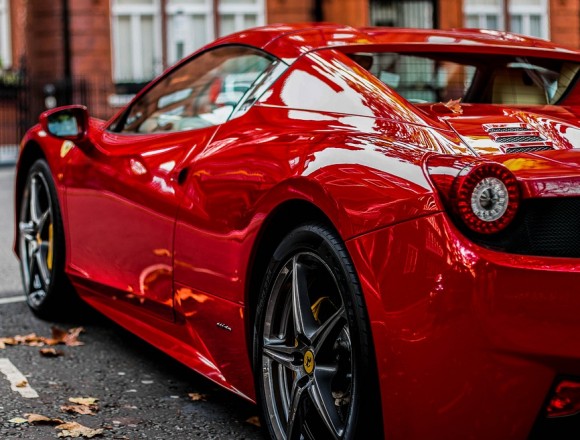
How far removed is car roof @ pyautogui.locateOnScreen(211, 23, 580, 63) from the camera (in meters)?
3.98

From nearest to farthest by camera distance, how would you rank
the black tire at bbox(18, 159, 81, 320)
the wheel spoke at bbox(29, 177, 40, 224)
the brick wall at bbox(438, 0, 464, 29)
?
the black tire at bbox(18, 159, 81, 320)
the wheel spoke at bbox(29, 177, 40, 224)
the brick wall at bbox(438, 0, 464, 29)

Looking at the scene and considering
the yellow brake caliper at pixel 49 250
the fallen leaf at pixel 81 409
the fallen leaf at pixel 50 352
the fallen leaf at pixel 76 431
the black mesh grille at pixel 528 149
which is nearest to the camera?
the black mesh grille at pixel 528 149

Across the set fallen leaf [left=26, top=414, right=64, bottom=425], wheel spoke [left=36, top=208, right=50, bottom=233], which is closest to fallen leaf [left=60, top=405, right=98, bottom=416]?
fallen leaf [left=26, top=414, right=64, bottom=425]

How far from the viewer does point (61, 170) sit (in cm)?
536

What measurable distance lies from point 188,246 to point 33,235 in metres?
2.06

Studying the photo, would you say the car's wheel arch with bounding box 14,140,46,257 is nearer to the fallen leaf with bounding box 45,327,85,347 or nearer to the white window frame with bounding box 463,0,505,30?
the fallen leaf with bounding box 45,327,85,347

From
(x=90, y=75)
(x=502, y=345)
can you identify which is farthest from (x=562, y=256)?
(x=90, y=75)

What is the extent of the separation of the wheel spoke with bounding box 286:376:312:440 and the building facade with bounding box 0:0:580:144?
19103 millimetres

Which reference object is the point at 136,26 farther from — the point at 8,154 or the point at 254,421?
the point at 254,421

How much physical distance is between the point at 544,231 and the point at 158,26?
71.4 feet

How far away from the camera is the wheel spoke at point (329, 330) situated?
317 centimetres

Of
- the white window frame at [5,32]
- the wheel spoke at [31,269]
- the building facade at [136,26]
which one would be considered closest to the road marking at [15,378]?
the wheel spoke at [31,269]

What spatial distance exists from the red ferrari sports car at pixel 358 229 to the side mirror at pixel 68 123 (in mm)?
14

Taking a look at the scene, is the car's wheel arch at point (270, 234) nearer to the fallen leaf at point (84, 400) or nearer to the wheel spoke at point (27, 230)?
the fallen leaf at point (84, 400)
